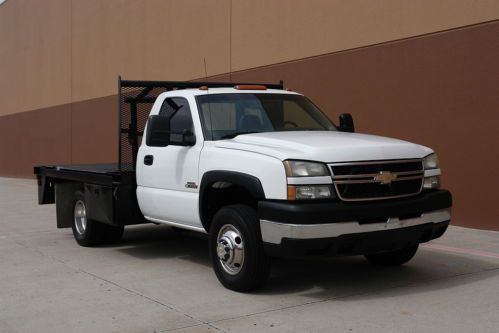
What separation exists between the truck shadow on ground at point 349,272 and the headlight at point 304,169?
759mm

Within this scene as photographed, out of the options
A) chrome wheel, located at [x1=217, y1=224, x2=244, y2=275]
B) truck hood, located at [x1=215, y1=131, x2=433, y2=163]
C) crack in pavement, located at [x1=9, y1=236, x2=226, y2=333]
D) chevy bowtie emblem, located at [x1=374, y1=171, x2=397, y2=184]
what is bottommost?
crack in pavement, located at [x1=9, y1=236, x2=226, y2=333]

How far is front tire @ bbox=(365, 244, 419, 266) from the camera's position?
7.01 m

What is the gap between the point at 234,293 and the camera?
6.09 meters

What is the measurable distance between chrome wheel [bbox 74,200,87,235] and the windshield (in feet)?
10.3

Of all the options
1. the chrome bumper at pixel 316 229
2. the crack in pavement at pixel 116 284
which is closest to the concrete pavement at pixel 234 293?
the crack in pavement at pixel 116 284

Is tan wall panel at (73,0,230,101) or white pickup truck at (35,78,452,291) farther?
tan wall panel at (73,0,230,101)

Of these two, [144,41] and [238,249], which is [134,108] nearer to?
[238,249]

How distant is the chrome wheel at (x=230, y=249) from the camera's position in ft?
19.6

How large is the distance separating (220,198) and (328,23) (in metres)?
6.56

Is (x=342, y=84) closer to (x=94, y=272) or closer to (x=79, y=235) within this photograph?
(x=79, y=235)

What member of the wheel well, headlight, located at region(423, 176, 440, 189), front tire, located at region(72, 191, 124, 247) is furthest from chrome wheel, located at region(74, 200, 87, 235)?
headlight, located at region(423, 176, 440, 189)

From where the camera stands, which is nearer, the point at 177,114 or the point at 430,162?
the point at 430,162

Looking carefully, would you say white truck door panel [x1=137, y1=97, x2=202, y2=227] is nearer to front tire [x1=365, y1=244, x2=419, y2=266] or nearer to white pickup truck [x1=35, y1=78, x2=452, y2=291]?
white pickup truck [x1=35, y1=78, x2=452, y2=291]

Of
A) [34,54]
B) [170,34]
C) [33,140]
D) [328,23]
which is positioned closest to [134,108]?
[328,23]
